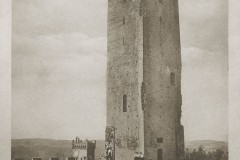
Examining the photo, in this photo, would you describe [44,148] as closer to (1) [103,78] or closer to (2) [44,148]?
(2) [44,148]

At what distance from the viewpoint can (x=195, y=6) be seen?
6.52 meters

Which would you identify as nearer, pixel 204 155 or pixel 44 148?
pixel 204 155

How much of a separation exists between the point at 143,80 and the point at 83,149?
A: 4.58 feet

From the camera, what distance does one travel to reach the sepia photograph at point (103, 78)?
A: 6.75 metres

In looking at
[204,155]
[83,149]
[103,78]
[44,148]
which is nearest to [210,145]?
[204,155]

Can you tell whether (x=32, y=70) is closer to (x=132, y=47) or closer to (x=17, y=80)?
(x=17, y=80)

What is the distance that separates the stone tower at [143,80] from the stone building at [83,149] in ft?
0.93

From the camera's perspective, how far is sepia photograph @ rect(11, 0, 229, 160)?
6.75 meters

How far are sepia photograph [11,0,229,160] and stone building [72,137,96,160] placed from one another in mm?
14

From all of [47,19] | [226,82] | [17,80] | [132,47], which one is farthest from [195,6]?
[17,80]

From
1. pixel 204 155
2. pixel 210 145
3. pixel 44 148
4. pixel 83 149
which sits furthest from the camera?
pixel 44 148

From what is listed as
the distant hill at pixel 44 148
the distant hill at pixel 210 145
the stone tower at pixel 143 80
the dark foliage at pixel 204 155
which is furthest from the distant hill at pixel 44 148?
the distant hill at pixel 210 145

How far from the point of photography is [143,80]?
7555 millimetres

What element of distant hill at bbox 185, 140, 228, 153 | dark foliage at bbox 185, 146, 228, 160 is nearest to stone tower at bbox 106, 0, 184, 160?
dark foliage at bbox 185, 146, 228, 160
